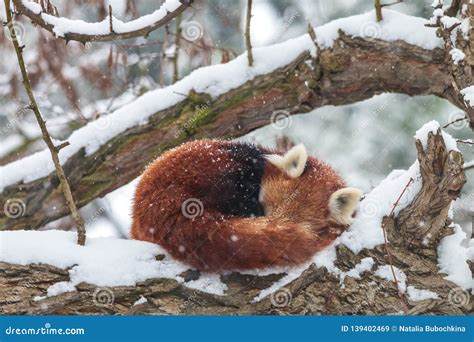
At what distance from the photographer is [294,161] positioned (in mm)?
2895

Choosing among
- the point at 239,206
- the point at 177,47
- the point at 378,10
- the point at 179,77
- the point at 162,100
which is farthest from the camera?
the point at 179,77

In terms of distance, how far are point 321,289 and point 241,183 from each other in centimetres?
72

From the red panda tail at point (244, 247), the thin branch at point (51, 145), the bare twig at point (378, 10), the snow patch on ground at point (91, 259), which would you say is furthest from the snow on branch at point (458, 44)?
the thin branch at point (51, 145)

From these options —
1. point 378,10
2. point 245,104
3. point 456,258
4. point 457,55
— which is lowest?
point 456,258

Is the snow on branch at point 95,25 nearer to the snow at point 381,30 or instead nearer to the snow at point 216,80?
the snow at point 216,80

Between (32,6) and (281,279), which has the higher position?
(32,6)

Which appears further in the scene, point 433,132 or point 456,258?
point 456,258

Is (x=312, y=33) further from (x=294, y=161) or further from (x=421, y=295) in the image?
(x=421, y=295)

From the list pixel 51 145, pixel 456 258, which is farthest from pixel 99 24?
pixel 456 258

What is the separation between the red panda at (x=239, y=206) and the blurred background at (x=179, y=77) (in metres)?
0.91

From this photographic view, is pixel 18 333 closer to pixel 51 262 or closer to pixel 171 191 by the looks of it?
pixel 51 262

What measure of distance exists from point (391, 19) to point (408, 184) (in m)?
1.39

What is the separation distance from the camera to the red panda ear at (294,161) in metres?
2.86

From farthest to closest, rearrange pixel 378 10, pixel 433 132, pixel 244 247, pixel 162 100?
1. pixel 162 100
2. pixel 378 10
3. pixel 244 247
4. pixel 433 132
